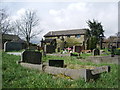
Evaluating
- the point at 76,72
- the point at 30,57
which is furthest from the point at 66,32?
the point at 76,72

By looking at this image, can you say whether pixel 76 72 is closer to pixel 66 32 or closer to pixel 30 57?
pixel 30 57

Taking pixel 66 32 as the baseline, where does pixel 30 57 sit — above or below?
below

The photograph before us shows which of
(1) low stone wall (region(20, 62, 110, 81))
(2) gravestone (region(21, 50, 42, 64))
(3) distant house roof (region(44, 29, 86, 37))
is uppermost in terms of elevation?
(3) distant house roof (region(44, 29, 86, 37))

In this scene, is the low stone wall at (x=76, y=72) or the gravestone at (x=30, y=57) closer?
the low stone wall at (x=76, y=72)

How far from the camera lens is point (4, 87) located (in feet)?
16.8

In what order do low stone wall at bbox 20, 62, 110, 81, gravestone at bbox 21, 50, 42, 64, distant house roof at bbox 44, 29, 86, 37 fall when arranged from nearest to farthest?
1. low stone wall at bbox 20, 62, 110, 81
2. gravestone at bbox 21, 50, 42, 64
3. distant house roof at bbox 44, 29, 86, 37

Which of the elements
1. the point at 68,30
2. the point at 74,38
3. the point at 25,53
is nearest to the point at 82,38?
the point at 74,38

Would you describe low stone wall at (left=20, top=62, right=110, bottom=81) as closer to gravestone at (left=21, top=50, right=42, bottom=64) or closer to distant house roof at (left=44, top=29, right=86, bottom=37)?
gravestone at (left=21, top=50, right=42, bottom=64)

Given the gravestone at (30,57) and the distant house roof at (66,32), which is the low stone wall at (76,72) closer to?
the gravestone at (30,57)

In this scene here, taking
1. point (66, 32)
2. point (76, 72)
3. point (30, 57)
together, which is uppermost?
point (66, 32)

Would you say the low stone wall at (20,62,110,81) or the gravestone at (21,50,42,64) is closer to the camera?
the low stone wall at (20,62,110,81)

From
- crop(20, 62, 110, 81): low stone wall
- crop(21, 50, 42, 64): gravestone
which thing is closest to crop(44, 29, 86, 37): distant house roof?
crop(21, 50, 42, 64): gravestone

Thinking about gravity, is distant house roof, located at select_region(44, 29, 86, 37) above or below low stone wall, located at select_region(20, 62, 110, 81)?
above

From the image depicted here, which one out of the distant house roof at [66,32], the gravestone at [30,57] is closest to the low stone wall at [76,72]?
the gravestone at [30,57]
